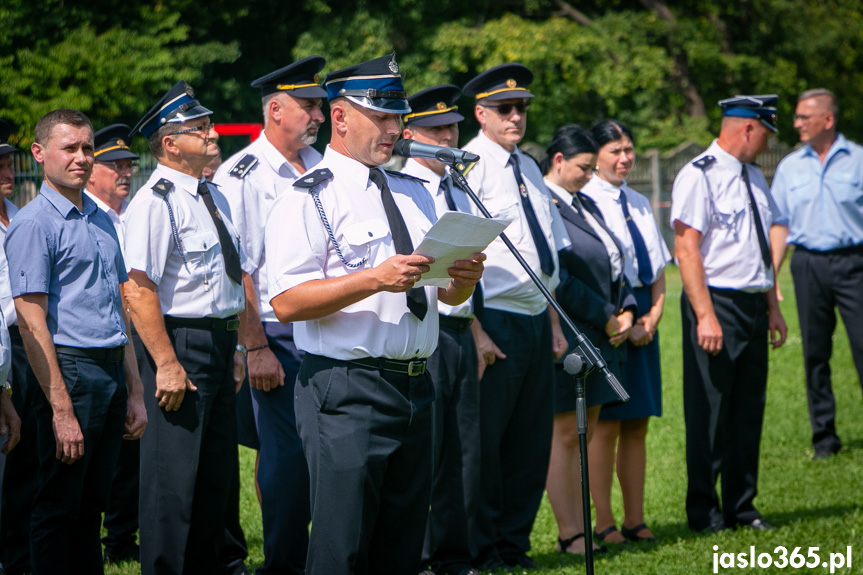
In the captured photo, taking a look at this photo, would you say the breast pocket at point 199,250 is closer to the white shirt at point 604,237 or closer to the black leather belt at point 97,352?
the black leather belt at point 97,352

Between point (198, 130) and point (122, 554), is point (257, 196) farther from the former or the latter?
point (122, 554)

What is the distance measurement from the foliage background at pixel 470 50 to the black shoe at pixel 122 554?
13.9 m

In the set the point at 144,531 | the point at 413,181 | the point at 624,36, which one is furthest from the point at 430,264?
the point at 624,36

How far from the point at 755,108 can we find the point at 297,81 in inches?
107

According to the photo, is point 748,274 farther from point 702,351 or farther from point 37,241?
point 37,241

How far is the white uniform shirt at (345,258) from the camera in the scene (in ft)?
11.4

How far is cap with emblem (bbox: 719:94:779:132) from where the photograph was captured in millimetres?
6074

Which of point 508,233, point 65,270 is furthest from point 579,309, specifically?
point 65,270

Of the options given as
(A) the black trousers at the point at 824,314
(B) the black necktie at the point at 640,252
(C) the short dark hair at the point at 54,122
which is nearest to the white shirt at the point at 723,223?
(B) the black necktie at the point at 640,252

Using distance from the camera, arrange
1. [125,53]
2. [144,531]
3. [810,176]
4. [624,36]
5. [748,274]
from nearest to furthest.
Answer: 1. [144,531]
2. [748,274]
3. [810,176]
4. [125,53]
5. [624,36]

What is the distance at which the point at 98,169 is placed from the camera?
601cm

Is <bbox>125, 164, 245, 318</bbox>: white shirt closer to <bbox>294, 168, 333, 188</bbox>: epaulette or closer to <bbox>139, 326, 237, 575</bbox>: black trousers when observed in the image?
<bbox>139, 326, 237, 575</bbox>: black trousers

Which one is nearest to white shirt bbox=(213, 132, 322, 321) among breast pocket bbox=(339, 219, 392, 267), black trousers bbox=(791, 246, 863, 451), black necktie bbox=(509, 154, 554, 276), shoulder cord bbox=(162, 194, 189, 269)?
shoulder cord bbox=(162, 194, 189, 269)

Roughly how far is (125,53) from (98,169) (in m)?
14.5
